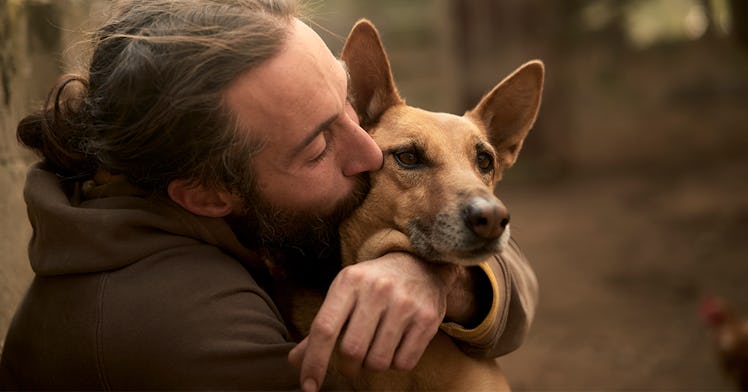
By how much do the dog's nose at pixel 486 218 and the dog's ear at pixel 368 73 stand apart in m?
0.62

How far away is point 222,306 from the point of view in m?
1.63

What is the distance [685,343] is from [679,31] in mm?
5252

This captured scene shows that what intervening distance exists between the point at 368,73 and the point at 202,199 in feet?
2.79

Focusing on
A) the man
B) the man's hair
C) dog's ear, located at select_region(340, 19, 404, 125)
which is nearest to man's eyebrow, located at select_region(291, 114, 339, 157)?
the man

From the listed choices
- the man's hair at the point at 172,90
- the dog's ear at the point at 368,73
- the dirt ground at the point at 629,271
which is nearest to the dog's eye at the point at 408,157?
the dog's ear at the point at 368,73

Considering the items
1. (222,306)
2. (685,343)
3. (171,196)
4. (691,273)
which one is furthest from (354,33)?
(691,273)

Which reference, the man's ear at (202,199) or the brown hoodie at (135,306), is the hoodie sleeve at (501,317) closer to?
the brown hoodie at (135,306)

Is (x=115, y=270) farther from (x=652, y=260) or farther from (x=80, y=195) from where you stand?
(x=652, y=260)

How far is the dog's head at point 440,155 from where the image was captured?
6.43ft

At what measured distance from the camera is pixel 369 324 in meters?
1.61

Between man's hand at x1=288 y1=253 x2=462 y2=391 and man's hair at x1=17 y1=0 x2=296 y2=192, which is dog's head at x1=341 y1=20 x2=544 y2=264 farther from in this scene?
man's hair at x1=17 y1=0 x2=296 y2=192

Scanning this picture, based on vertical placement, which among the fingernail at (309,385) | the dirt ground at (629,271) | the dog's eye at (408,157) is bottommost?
the dirt ground at (629,271)

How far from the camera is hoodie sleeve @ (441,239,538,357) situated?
1991 mm

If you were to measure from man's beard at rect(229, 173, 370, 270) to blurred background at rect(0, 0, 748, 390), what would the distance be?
11.0ft
